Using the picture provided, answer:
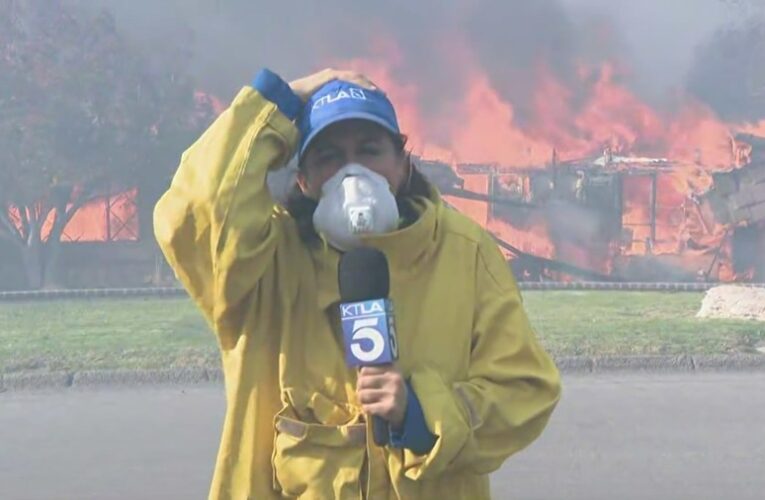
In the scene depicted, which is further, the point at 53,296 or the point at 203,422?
the point at 53,296

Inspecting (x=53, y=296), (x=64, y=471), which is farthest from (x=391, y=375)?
(x=53, y=296)

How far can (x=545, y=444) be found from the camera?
21.6 feet

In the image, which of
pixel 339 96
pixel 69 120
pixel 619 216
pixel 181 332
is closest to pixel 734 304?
pixel 619 216

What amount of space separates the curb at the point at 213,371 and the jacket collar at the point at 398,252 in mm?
6955

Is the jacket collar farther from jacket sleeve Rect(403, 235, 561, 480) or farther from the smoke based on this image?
the smoke

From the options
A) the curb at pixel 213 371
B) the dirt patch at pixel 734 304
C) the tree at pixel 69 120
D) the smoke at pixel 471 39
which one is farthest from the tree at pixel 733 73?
the tree at pixel 69 120

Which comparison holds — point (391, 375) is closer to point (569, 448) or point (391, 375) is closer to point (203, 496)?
point (203, 496)

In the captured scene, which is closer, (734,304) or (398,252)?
(398,252)

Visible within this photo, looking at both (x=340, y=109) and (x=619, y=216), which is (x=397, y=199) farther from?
(x=619, y=216)

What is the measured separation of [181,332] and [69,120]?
3428mm

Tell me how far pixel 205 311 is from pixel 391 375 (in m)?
0.39

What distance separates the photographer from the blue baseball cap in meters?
1.82

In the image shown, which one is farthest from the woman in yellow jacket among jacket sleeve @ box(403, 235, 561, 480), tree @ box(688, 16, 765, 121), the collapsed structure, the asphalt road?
tree @ box(688, 16, 765, 121)

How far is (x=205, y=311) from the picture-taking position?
1845mm
